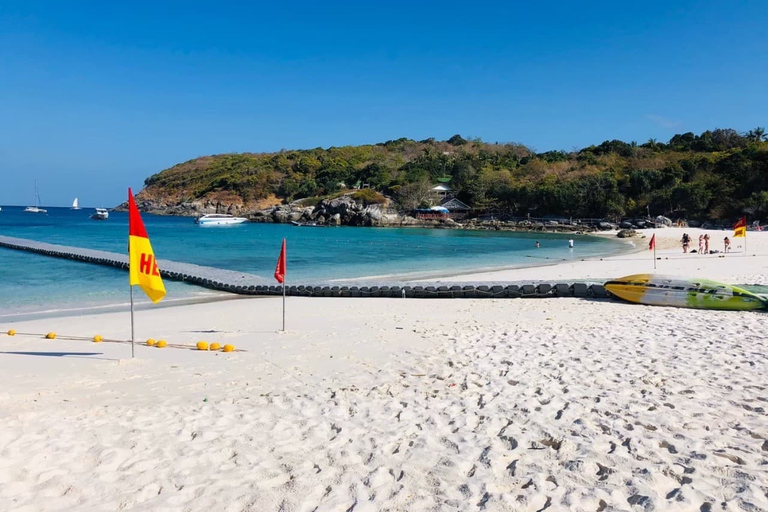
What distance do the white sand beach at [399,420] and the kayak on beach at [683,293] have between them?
2.73 feet

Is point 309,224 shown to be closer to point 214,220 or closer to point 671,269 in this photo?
point 214,220

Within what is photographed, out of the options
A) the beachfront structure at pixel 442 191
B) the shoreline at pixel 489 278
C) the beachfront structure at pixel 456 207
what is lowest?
the shoreline at pixel 489 278

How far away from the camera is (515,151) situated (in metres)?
141

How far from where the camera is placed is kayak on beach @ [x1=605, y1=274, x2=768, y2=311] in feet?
38.0

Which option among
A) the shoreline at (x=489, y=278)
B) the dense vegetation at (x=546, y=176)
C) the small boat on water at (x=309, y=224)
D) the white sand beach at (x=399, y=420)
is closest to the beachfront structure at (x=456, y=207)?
the dense vegetation at (x=546, y=176)

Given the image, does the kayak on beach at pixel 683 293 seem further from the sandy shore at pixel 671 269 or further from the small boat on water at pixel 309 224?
the small boat on water at pixel 309 224

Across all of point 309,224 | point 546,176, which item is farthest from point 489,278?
point 546,176

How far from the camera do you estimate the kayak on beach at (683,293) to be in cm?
1159

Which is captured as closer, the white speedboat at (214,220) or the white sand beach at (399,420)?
the white sand beach at (399,420)

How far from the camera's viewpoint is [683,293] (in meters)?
12.4

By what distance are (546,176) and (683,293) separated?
8643cm

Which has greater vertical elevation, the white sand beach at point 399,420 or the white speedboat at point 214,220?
the white speedboat at point 214,220

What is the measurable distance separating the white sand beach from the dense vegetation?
63.9m

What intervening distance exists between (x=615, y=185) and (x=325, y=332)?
7440cm
